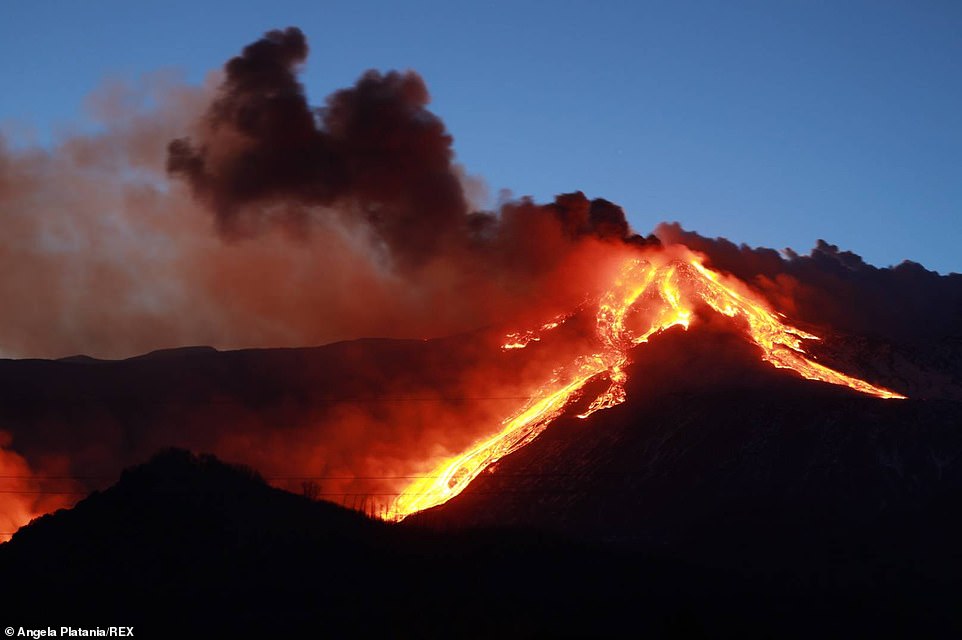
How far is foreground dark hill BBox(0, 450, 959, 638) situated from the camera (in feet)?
229

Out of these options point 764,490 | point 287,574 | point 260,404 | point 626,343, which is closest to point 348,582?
point 287,574

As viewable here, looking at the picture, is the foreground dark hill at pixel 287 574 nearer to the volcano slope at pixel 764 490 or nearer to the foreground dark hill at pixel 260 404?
the volcano slope at pixel 764 490

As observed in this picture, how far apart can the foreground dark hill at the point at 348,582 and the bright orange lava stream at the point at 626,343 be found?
1624 cm

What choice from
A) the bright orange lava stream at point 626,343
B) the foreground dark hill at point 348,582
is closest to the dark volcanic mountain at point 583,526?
the foreground dark hill at point 348,582

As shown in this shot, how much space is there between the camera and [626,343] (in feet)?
373

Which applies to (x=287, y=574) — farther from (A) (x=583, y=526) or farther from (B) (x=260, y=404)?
(B) (x=260, y=404)

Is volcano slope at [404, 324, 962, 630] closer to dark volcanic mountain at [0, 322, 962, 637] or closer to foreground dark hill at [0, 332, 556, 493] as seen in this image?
dark volcanic mountain at [0, 322, 962, 637]

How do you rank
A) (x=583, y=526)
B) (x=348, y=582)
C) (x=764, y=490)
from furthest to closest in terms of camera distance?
1. (x=764, y=490)
2. (x=583, y=526)
3. (x=348, y=582)

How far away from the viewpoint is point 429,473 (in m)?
104

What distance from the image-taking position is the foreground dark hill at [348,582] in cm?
6994

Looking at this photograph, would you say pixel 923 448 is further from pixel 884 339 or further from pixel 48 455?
pixel 48 455

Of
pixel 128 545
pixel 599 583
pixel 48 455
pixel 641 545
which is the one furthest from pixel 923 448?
pixel 48 455

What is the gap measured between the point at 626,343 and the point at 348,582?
4474 cm

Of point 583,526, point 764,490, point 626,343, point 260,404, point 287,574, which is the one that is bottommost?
point 287,574
